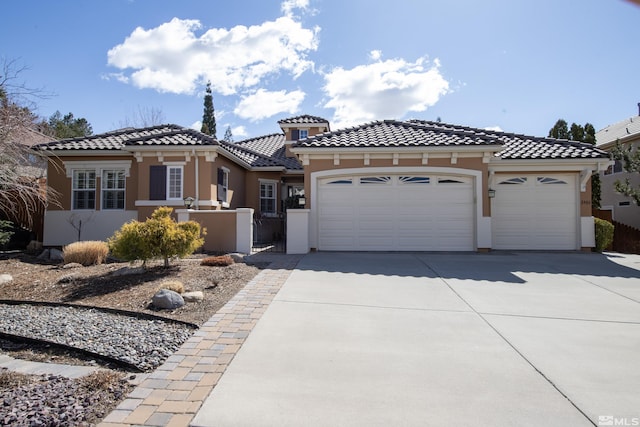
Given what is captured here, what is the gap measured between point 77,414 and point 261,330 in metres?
2.06

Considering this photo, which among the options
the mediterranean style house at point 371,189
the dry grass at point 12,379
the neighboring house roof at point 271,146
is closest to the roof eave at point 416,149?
the mediterranean style house at point 371,189

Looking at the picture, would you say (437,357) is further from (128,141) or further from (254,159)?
(254,159)

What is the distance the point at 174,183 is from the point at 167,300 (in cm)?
902

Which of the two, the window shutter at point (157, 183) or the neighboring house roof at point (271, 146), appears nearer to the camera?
the window shutter at point (157, 183)

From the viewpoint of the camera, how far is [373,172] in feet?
38.9

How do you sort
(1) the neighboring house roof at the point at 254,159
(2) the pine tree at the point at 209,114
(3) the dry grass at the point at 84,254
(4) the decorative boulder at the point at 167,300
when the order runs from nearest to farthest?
(4) the decorative boulder at the point at 167,300, (3) the dry grass at the point at 84,254, (1) the neighboring house roof at the point at 254,159, (2) the pine tree at the point at 209,114

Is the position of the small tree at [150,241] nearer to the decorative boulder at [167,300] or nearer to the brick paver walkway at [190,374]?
the decorative boulder at [167,300]

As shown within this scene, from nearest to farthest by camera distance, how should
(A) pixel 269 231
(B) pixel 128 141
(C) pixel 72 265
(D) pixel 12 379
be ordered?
(D) pixel 12 379
(C) pixel 72 265
(B) pixel 128 141
(A) pixel 269 231

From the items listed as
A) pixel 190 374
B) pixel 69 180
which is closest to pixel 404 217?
pixel 190 374

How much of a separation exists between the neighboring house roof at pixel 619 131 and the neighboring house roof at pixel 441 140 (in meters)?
10.6

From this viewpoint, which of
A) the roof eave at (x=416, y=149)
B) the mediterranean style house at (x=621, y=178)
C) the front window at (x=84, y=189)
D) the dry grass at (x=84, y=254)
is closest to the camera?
the dry grass at (x=84, y=254)

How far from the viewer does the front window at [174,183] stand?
1370 centimetres

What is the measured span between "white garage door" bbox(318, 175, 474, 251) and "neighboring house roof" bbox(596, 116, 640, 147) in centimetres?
1517

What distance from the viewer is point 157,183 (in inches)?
539
